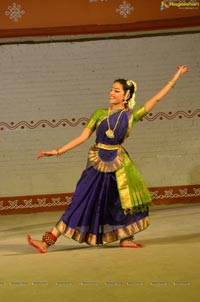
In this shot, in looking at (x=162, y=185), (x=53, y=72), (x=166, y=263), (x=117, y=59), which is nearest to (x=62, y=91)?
(x=53, y=72)

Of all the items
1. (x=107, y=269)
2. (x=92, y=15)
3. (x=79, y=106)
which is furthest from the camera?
(x=79, y=106)

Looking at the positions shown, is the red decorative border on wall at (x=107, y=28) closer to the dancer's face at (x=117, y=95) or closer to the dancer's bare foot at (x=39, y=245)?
the dancer's face at (x=117, y=95)

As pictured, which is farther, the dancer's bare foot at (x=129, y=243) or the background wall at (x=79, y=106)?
the background wall at (x=79, y=106)

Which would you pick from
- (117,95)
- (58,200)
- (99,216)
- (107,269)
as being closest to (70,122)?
(58,200)

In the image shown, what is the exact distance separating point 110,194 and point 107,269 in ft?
2.74

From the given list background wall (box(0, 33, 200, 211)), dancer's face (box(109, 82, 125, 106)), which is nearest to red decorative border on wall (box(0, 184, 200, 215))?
background wall (box(0, 33, 200, 211))

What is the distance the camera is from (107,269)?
383 centimetres

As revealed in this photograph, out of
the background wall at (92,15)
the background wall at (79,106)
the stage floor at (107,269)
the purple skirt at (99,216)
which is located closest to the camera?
the stage floor at (107,269)

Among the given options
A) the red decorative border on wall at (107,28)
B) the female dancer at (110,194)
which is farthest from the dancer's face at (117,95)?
the red decorative border on wall at (107,28)

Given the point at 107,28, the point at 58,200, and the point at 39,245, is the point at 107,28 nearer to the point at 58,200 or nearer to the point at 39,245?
the point at 58,200

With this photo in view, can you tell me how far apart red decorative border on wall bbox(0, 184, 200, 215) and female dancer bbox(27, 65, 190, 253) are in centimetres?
277

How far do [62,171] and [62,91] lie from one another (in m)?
0.90

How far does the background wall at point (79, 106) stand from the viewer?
7.22 m

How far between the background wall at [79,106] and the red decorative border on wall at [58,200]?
0.9 inches
